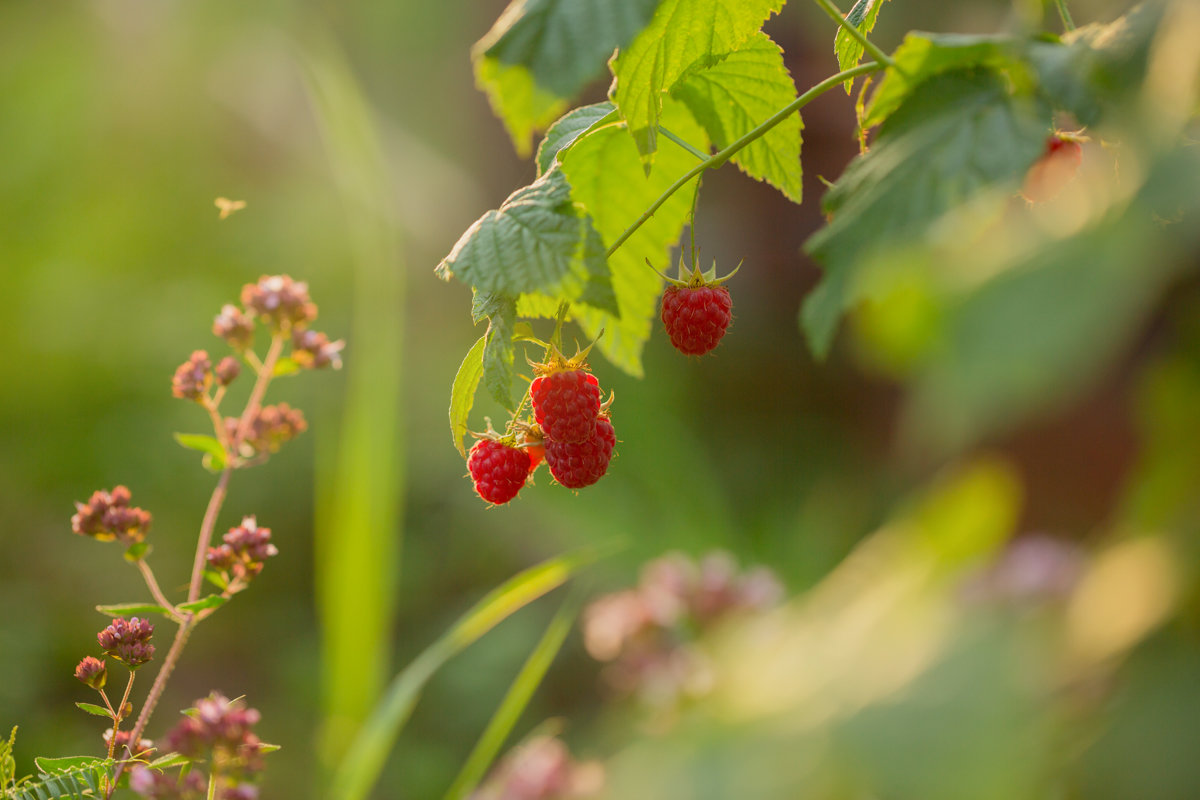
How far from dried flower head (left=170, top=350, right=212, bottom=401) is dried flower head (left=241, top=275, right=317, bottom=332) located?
56 mm

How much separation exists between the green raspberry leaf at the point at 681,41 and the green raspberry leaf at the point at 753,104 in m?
0.07

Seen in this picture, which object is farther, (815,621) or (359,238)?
(359,238)

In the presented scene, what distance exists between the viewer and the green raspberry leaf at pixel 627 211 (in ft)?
1.72

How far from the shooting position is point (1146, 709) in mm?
311

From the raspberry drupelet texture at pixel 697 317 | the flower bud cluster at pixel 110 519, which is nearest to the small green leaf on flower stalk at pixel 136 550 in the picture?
the flower bud cluster at pixel 110 519

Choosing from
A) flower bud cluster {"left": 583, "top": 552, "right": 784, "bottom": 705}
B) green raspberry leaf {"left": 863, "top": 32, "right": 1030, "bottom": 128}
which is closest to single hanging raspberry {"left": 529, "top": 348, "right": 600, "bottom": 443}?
green raspberry leaf {"left": 863, "top": 32, "right": 1030, "bottom": 128}

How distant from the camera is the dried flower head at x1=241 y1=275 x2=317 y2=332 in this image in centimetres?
58

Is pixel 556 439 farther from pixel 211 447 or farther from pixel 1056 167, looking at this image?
pixel 1056 167

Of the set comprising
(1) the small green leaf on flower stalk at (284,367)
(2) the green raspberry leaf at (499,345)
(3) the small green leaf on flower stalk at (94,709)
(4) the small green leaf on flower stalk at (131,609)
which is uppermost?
(1) the small green leaf on flower stalk at (284,367)

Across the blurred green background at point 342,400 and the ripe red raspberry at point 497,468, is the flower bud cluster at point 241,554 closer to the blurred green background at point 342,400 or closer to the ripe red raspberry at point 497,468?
the ripe red raspberry at point 497,468

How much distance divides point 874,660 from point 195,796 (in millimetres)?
420

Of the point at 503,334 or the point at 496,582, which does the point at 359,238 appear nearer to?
the point at 496,582

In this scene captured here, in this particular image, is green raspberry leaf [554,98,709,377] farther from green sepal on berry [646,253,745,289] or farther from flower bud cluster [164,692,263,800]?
flower bud cluster [164,692,263,800]

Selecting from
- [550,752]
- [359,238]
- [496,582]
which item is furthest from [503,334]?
[496,582]
